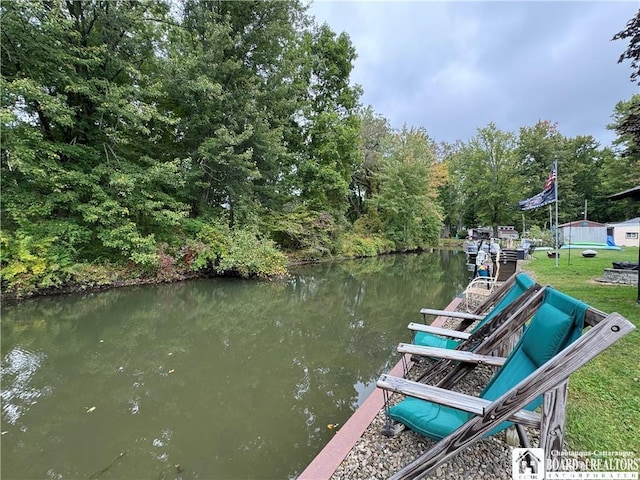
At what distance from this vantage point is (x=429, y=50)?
11812mm

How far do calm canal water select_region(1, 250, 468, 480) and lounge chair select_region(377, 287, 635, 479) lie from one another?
43.2 inches

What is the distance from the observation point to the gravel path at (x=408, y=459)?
72.3 inches

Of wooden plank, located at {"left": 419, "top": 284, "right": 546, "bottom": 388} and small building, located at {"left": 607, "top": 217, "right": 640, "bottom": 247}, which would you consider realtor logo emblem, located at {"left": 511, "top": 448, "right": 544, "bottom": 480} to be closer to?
wooden plank, located at {"left": 419, "top": 284, "right": 546, "bottom": 388}

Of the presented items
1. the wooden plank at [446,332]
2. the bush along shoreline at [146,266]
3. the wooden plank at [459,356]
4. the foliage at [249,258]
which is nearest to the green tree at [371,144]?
the foliage at [249,258]

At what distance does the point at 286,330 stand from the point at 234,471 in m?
3.25

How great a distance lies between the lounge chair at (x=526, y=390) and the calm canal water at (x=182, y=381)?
3.60 ft

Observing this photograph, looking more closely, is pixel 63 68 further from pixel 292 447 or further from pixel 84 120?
pixel 292 447

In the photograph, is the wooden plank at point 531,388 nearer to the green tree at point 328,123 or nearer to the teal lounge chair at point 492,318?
the teal lounge chair at point 492,318

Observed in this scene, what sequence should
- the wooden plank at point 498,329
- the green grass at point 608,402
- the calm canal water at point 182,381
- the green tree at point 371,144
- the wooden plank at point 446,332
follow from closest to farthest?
the green grass at point 608,402 < the wooden plank at point 498,329 < the calm canal water at point 182,381 < the wooden plank at point 446,332 < the green tree at point 371,144

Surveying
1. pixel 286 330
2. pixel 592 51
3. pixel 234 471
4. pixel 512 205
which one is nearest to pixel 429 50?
pixel 592 51

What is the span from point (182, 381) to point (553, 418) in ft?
11.9

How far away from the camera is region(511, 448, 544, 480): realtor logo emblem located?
63.5 inches

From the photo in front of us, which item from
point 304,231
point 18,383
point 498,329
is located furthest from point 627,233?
point 18,383

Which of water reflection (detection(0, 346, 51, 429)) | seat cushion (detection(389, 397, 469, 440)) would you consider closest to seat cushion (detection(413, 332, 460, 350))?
seat cushion (detection(389, 397, 469, 440))
